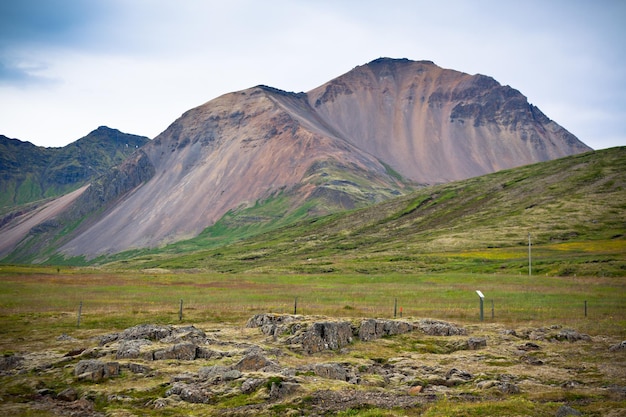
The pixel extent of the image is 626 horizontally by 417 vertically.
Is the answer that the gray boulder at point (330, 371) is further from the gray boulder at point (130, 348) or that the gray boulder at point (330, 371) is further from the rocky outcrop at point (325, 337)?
the gray boulder at point (130, 348)

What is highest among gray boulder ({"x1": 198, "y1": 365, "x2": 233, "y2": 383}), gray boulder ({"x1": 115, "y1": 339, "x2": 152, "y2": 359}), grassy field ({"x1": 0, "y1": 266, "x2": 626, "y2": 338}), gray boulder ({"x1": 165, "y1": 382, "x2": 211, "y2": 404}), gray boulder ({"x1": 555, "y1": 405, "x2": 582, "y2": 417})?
gray boulder ({"x1": 555, "y1": 405, "x2": 582, "y2": 417})

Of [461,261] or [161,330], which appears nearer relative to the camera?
[161,330]

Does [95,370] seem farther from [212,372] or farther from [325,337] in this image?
[325,337]

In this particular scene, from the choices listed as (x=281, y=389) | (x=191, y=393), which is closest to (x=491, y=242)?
(x=281, y=389)

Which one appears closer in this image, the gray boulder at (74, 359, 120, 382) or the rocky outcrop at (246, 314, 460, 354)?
the gray boulder at (74, 359, 120, 382)

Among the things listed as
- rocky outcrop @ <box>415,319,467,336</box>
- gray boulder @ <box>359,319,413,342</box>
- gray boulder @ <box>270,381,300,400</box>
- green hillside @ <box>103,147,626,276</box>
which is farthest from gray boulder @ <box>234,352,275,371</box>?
green hillside @ <box>103,147,626,276</box>

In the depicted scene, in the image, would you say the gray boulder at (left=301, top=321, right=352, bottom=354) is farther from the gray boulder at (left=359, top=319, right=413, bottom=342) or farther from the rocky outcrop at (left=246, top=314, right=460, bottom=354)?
the gray boulder at (left=359, top=319, right=413, bottom=342)

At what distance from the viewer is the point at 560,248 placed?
127 m

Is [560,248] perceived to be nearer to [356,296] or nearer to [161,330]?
[356,296]

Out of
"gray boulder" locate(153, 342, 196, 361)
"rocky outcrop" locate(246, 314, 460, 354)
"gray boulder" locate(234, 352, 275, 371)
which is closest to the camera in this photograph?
"gray boulder" locate(234, 352, 275, 371)

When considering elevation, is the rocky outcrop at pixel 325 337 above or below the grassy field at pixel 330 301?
above

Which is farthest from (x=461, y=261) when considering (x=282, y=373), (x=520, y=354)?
(x=282, y=373)

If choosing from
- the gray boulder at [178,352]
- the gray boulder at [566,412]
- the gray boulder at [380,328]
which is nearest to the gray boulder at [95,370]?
the gray boulder at [178,352]

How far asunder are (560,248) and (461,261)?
27.9 meters
